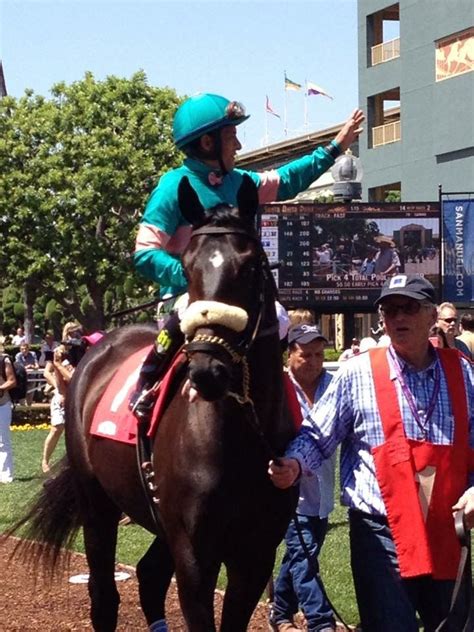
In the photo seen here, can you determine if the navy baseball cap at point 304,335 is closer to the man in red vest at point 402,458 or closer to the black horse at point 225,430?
the black horse at point 225,430

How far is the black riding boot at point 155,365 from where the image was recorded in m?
4.68

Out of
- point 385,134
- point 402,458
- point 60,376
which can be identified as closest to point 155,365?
point 402,458

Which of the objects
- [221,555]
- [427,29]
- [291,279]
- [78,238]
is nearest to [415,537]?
[221,555]

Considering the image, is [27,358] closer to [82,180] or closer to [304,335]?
[82,180]

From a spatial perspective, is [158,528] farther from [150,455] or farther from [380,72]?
[380,72]

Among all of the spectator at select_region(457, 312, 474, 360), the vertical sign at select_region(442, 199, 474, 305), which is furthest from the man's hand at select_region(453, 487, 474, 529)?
the vertical sign at select_region(442, 199, 474, 305)

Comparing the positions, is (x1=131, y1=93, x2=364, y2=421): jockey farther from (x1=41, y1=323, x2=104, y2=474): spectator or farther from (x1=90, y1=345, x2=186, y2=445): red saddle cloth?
(x1=41, y1=323, x2=104, y2=474): spectator

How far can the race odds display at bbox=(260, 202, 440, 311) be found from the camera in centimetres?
2189

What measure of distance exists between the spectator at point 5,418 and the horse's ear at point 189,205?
10.7 metres

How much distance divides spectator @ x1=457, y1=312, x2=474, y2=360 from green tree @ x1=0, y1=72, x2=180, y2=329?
22166mm

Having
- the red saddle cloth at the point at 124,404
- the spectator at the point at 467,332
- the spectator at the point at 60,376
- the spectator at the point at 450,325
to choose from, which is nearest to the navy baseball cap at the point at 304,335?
the red saddle cloth at the point at 124,404

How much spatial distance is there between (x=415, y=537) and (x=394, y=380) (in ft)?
1.88

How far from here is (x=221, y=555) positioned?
448 cm

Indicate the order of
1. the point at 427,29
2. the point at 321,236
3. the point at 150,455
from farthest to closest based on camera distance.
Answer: the point at 427,29 → the point at 321,236 → the point at 150,455
